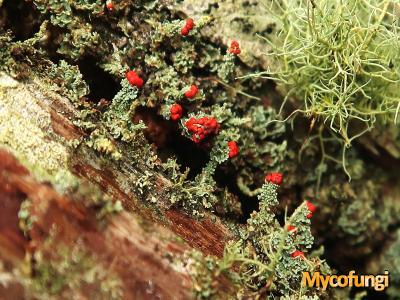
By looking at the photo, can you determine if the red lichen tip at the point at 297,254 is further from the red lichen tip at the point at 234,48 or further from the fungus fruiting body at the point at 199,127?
the red lichen tip at the point at 234,48

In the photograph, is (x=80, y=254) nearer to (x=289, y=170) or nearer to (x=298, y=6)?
(x=289, y=170)

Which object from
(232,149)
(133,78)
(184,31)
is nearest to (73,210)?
(133,78)

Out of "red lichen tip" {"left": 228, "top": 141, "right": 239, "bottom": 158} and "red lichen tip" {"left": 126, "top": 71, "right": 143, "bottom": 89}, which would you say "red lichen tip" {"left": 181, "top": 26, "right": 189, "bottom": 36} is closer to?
"red lichen tip" {"left": 126, "top": 71, "right": 143, "bottom": 89}

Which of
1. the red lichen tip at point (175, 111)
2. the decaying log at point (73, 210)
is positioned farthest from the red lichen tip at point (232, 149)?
the decaying log at point (73, 210)

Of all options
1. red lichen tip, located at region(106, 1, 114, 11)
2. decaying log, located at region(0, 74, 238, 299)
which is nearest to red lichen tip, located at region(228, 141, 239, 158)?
decaying log, located at region(0, 74, 238, 299)

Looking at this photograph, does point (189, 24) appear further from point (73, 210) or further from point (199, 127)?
point (73, 210)
